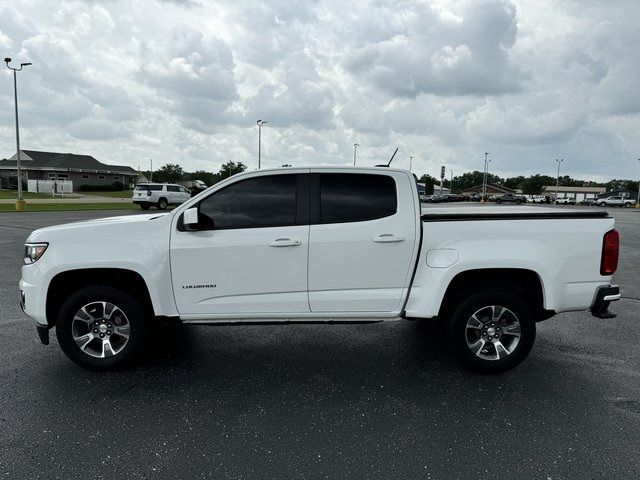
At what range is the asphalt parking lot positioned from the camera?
9.10ft

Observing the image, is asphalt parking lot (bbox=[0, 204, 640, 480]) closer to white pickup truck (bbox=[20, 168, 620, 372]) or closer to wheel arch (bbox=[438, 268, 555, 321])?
white pickup truck (bbox=[20, 168, 620, 372])

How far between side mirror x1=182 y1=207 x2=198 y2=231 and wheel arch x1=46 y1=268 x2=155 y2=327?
0.66 metres

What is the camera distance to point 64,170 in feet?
220

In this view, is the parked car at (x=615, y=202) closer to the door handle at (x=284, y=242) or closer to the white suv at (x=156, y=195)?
the white suv at (x=156, y=195)

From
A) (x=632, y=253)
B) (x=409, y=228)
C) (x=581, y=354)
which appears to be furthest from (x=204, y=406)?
(x=632, y=253)

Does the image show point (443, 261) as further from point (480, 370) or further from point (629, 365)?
point (629, 365)

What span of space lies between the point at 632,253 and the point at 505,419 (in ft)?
37.5

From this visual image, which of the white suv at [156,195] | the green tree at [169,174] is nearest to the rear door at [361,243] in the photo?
the white suv at [156,195]

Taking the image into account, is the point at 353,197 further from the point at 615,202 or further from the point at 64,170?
the point at 64,170

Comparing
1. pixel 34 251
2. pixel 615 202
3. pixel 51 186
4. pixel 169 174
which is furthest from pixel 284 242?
pixel 169 174

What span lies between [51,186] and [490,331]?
198 ft

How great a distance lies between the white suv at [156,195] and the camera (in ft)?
94.3

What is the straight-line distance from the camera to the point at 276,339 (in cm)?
503

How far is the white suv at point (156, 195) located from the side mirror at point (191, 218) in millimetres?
26747
